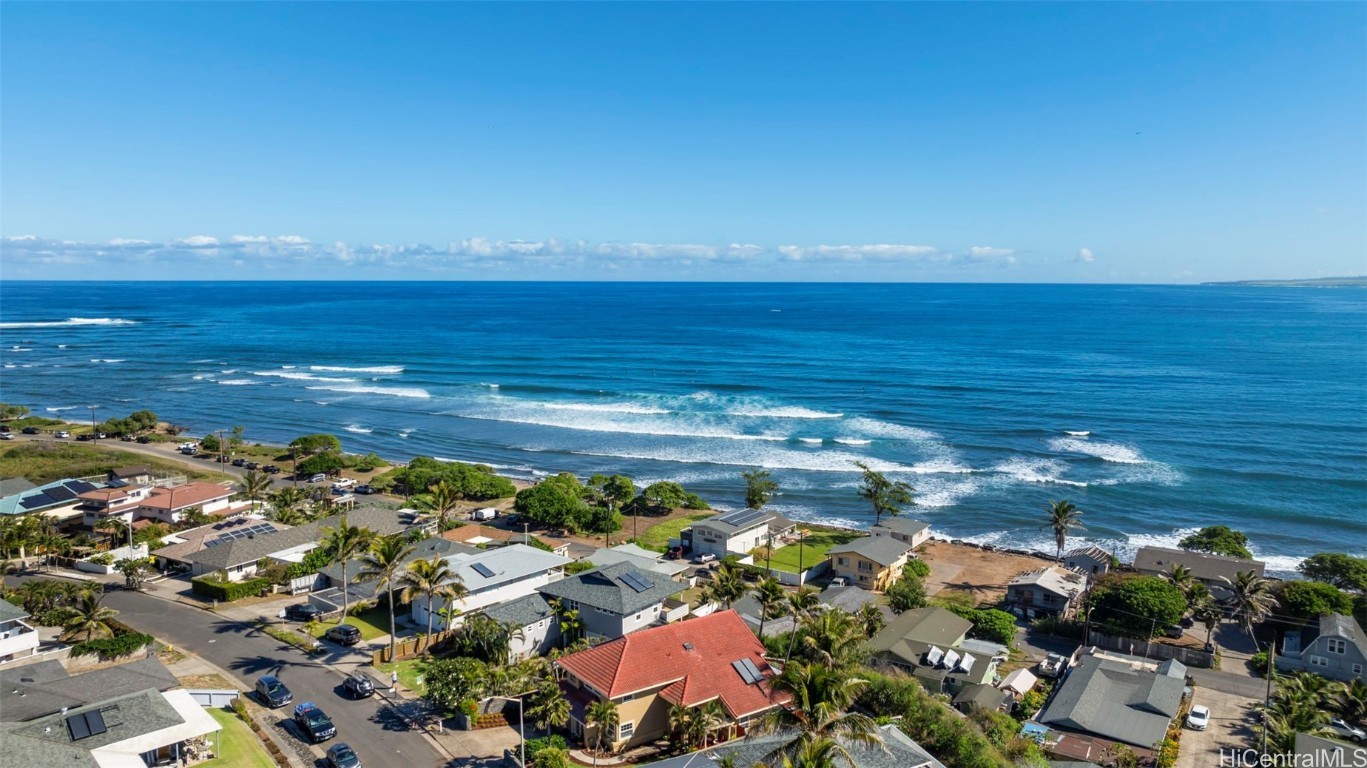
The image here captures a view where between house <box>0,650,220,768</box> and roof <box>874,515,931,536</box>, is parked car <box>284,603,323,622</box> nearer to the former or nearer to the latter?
house <box>0,650,220,768</box>

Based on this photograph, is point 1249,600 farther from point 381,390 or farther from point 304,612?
point 381,390

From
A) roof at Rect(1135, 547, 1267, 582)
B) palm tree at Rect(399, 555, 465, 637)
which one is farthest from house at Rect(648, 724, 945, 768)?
roof at Rect(1135, 547, 1267, 582)

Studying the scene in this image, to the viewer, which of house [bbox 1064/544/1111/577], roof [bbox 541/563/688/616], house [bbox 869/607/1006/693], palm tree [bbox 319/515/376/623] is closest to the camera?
house [bbox 869/607/1006/693]

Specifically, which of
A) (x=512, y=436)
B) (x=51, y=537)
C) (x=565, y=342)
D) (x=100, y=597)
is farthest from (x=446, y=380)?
(x=100, y=597)

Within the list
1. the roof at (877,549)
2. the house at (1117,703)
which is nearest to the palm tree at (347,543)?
the roof at (877,549)

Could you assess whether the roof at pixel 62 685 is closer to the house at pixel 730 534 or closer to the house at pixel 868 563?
the house at pixel 730 534

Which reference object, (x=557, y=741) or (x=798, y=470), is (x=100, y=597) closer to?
(x=557, y=741)

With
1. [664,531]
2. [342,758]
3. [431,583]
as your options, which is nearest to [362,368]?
[664,531]
